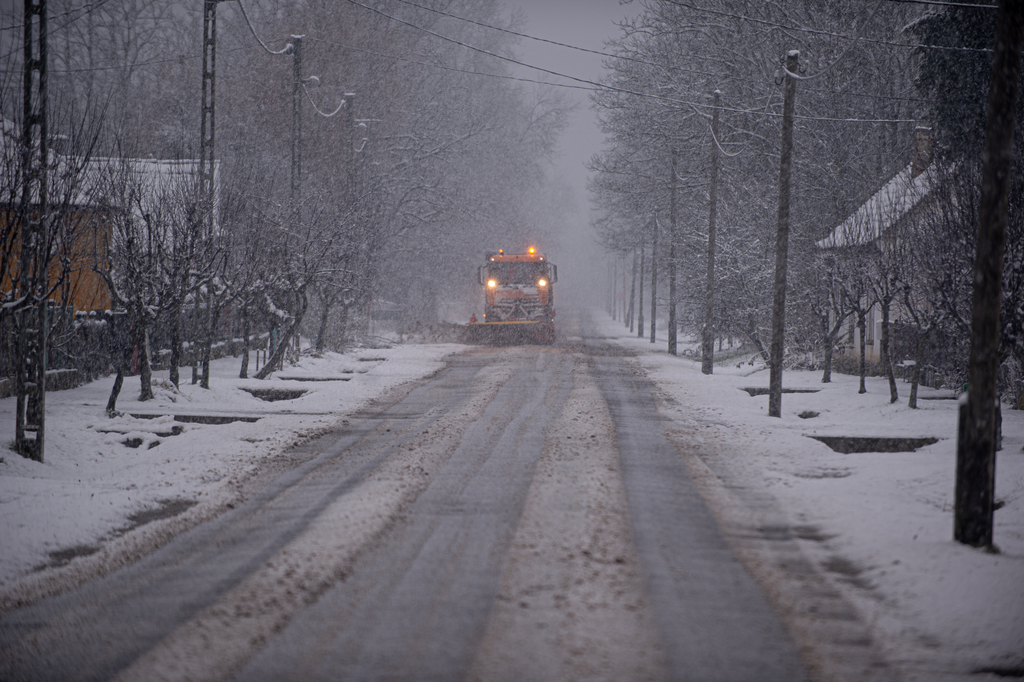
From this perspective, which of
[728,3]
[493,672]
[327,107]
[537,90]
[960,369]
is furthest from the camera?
[537,90]

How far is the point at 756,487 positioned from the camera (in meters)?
8.83

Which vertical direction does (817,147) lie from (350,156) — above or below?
above

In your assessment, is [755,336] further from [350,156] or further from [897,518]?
[897,518]

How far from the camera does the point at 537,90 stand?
62906mm

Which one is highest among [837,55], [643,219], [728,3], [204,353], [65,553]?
[728,3]

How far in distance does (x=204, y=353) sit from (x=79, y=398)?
7.60ft

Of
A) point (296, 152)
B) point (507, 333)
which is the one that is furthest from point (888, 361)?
point (507, 333)

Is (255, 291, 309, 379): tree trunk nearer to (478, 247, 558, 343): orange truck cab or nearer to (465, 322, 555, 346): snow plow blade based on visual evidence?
(465, 322, 555, 346): snow plow blade

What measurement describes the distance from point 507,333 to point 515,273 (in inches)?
129

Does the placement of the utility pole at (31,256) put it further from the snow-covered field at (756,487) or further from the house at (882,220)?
the house at (882,220)

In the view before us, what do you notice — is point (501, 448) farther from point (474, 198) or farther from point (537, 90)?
point (537, 90)

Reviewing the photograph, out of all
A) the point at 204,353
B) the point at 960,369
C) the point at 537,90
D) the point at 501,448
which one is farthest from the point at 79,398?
the point at 537,90

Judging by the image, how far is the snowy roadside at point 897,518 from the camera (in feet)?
15.8

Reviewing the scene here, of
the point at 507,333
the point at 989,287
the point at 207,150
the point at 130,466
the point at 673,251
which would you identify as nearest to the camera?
the point at 989,287
